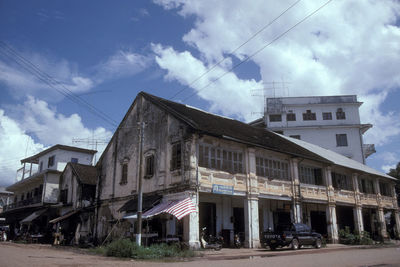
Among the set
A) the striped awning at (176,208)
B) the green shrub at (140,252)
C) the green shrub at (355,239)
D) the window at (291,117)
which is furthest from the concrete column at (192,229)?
the window at (291,117)

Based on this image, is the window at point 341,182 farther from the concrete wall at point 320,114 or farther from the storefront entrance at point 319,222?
the concrete wall at point 320,114

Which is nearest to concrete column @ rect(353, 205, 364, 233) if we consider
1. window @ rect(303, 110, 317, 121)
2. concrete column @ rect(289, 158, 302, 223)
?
concrete column @ rect(289, 158, 302, 223)

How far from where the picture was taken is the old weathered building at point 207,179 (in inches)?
759

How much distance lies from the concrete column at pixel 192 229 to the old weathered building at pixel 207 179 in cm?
5

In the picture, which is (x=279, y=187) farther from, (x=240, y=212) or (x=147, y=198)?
(x=147, y=198)

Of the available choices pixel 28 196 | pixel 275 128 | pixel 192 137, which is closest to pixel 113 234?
pixel 192 137

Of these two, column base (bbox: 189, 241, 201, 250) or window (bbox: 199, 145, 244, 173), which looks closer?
column base (bbox: 189, 241, 201, 250)

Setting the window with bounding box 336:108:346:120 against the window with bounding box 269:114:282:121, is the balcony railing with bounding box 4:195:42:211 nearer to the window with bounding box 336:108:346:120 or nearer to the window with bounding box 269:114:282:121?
the window with bounding box 269:114:282:121

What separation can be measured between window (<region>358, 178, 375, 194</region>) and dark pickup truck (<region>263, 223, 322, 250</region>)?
45.6 feet

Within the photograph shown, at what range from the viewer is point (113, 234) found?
24.1 metres

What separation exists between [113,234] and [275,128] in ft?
101

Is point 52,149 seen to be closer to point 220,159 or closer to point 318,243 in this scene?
point 220,159

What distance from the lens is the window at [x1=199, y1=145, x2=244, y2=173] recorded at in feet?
64.3

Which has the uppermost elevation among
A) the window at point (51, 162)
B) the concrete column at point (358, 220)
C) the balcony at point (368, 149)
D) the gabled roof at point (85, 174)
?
the balcony at point (368, 149)
